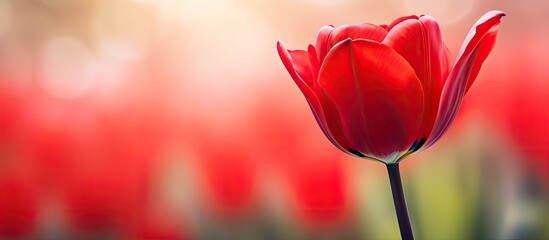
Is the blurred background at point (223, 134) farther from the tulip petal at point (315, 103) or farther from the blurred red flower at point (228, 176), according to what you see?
the tulip petal at point (315, 103)

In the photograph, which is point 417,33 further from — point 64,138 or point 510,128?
point 64,138

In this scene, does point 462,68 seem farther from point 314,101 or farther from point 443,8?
point 443,8

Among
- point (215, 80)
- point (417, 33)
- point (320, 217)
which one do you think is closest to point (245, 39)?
point (215, 80)

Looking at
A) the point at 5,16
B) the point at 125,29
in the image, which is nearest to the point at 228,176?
the point at 125,29

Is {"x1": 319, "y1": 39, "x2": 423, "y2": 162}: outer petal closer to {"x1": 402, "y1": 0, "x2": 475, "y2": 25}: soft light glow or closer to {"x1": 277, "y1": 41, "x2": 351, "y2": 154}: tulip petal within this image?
{"x1": 277, "y1": 41, "x2": 351, "y2": 154}: tulip petal

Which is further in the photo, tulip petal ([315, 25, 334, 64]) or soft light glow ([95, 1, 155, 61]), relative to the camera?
soft light glow ([95, 1, 155, 61])

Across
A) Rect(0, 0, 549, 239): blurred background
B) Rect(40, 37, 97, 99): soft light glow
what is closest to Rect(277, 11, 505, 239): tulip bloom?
Rect(0, 0, 549, 239): blurred background

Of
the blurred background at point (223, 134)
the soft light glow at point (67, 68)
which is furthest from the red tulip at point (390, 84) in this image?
the soft light glow at point (67, 68)
